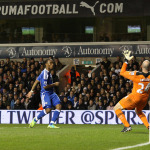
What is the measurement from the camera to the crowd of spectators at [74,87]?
69.2 ft

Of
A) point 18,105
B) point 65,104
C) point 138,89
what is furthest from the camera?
point 18,105

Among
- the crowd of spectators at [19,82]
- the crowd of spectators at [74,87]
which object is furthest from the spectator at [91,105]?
the crowd of spectators at [19,82]

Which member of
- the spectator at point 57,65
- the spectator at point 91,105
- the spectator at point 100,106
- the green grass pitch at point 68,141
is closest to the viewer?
the green grass pitch at point 68,141

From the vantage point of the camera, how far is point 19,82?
24.6 meters

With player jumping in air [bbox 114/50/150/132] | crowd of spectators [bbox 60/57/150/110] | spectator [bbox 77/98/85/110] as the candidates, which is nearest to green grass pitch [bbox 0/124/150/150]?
player jumping in air [bbox 114/50/150/132]

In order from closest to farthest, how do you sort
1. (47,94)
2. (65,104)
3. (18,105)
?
1. (47,94)
2. (65,104)
3. (18,105)

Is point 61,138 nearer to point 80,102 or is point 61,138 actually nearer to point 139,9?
point 80,102

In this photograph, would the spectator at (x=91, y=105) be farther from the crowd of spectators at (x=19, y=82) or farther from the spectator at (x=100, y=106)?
the crowd of spectators at (x=19, y=82)

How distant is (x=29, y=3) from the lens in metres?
28.1

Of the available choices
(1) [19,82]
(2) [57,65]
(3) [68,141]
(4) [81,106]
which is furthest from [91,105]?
(3) [68,141]

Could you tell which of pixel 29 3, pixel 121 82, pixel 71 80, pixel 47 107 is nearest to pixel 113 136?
pixel 47 107

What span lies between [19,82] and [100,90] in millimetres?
4468

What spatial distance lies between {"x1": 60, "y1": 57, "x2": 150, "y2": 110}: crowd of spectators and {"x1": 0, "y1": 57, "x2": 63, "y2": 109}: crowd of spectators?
4.53 ft

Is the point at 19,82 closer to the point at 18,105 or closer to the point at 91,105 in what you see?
the point at 18,105
